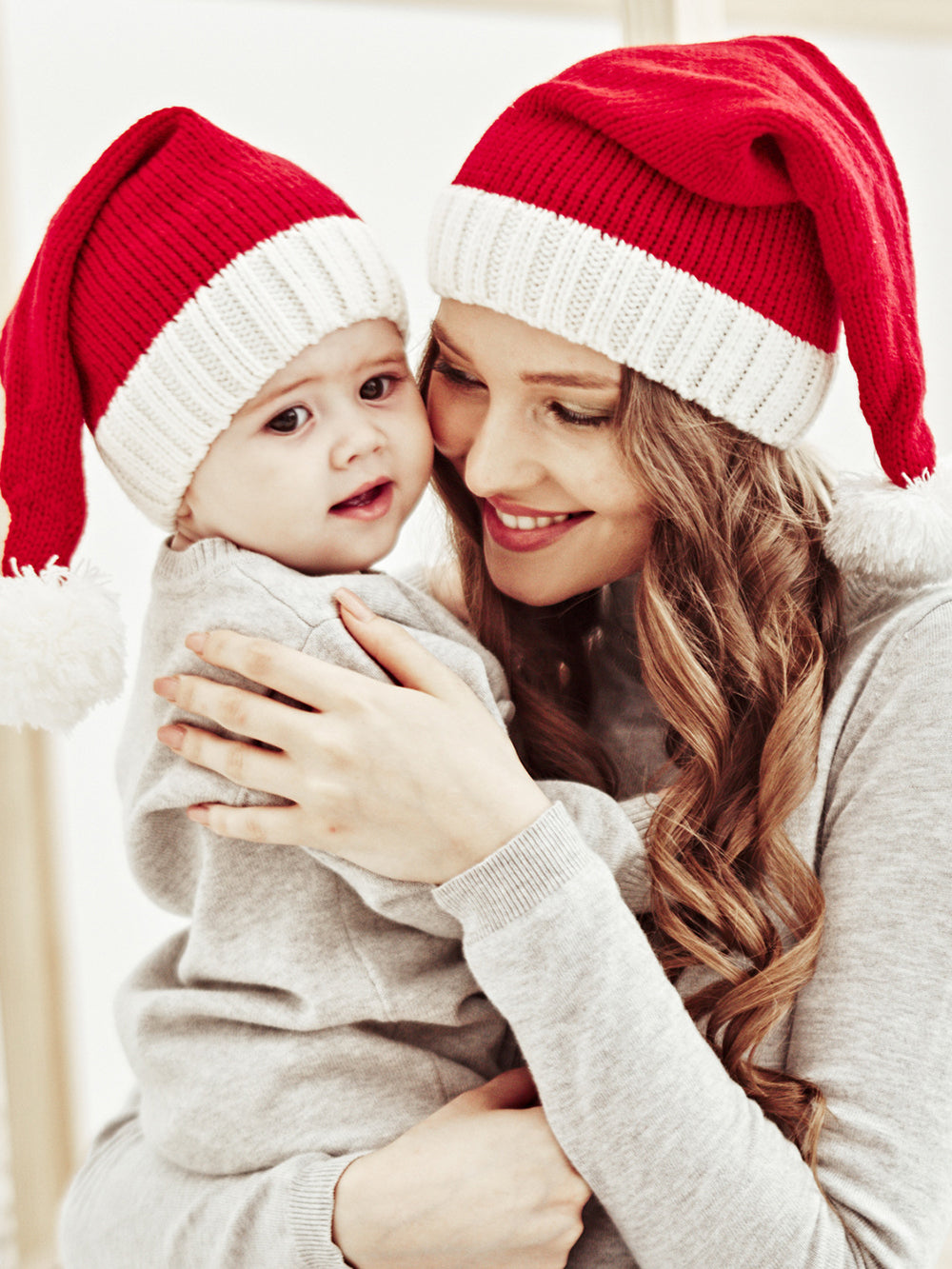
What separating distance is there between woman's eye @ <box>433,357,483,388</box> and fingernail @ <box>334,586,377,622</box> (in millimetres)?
339

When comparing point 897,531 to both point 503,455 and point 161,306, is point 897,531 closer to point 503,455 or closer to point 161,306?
point 503,455

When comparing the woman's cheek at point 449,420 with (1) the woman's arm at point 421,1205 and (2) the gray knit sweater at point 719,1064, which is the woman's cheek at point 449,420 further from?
(1) the woman's arm at point 421,1205

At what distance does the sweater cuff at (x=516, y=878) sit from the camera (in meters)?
1.00

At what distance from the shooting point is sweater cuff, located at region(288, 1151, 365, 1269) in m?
1.01

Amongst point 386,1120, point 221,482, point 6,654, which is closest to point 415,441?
point 221,482

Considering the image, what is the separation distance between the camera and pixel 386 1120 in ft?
3.65

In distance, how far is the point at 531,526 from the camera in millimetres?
1336

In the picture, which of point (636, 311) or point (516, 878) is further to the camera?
point (636, 311)

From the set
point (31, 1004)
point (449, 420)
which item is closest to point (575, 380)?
point (449, 420)

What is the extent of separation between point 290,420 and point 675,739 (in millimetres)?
589

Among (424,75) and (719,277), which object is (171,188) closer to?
(719,277)

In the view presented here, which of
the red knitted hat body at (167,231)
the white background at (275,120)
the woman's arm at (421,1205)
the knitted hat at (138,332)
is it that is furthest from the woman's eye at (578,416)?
the woman's arm at (421,1205)

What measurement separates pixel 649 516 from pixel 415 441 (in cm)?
29

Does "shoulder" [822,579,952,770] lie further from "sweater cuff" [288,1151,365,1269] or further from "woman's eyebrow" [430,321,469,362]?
"sweater cuff" [288,1151,365,1269]
